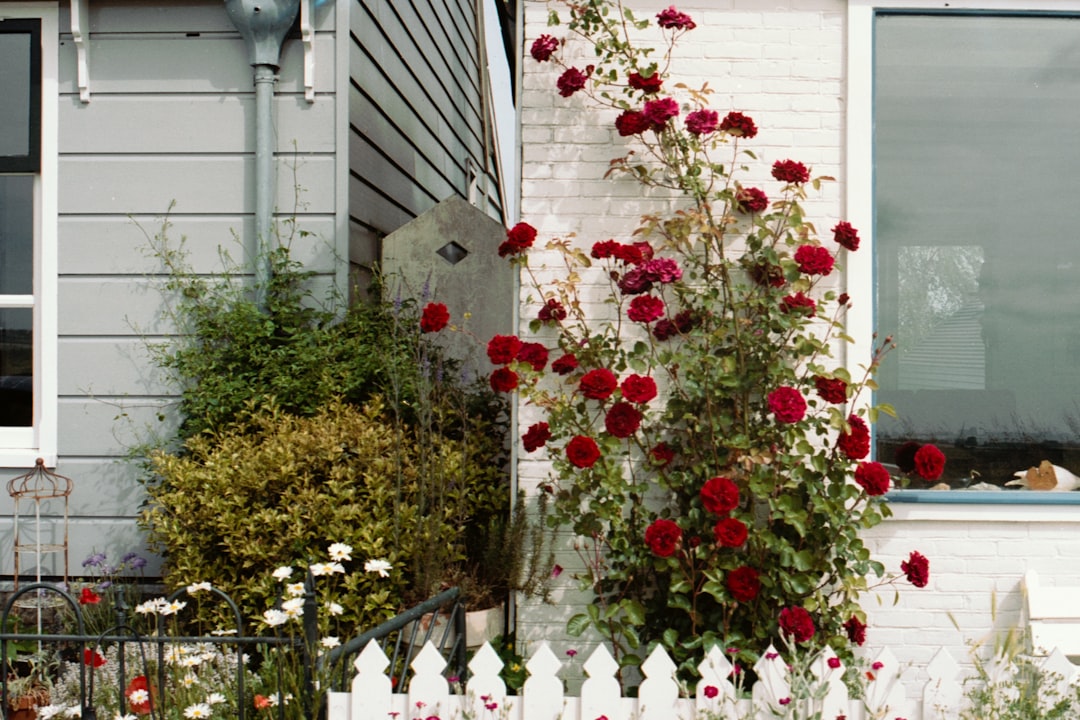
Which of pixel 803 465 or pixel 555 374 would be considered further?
pixel 555 374

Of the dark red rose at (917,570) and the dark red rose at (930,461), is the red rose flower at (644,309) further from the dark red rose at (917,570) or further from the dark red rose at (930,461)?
the dark red rose at (917,570)

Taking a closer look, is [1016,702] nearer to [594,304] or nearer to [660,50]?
[594,304]

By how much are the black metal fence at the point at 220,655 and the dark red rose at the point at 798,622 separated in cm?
105

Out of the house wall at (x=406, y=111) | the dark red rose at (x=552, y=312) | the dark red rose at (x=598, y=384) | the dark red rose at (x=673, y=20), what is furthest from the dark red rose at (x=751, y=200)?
the house wall at (x=406, y=111)

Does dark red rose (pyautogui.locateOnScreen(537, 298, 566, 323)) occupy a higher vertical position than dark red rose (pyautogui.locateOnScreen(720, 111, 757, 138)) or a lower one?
lower

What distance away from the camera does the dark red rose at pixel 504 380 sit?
3.43m

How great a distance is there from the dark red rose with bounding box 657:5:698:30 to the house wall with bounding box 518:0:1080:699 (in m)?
0.18

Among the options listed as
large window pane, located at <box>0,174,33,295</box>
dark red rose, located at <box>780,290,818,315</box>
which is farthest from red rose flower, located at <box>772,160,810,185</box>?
large window pane, located at <box>0,174,33,295</box>

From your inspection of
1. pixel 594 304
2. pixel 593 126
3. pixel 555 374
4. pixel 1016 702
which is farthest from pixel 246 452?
pixel 1016 702

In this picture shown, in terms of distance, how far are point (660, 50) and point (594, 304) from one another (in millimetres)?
1032

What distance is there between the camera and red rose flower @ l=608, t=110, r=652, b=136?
3490 millimetres

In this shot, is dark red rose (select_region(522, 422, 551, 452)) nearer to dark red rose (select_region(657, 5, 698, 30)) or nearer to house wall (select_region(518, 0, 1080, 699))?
house wall (select_region(518, 0, 1080, 699))

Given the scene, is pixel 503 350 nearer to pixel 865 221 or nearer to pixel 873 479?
pixel 873 479

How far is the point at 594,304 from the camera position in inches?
146
